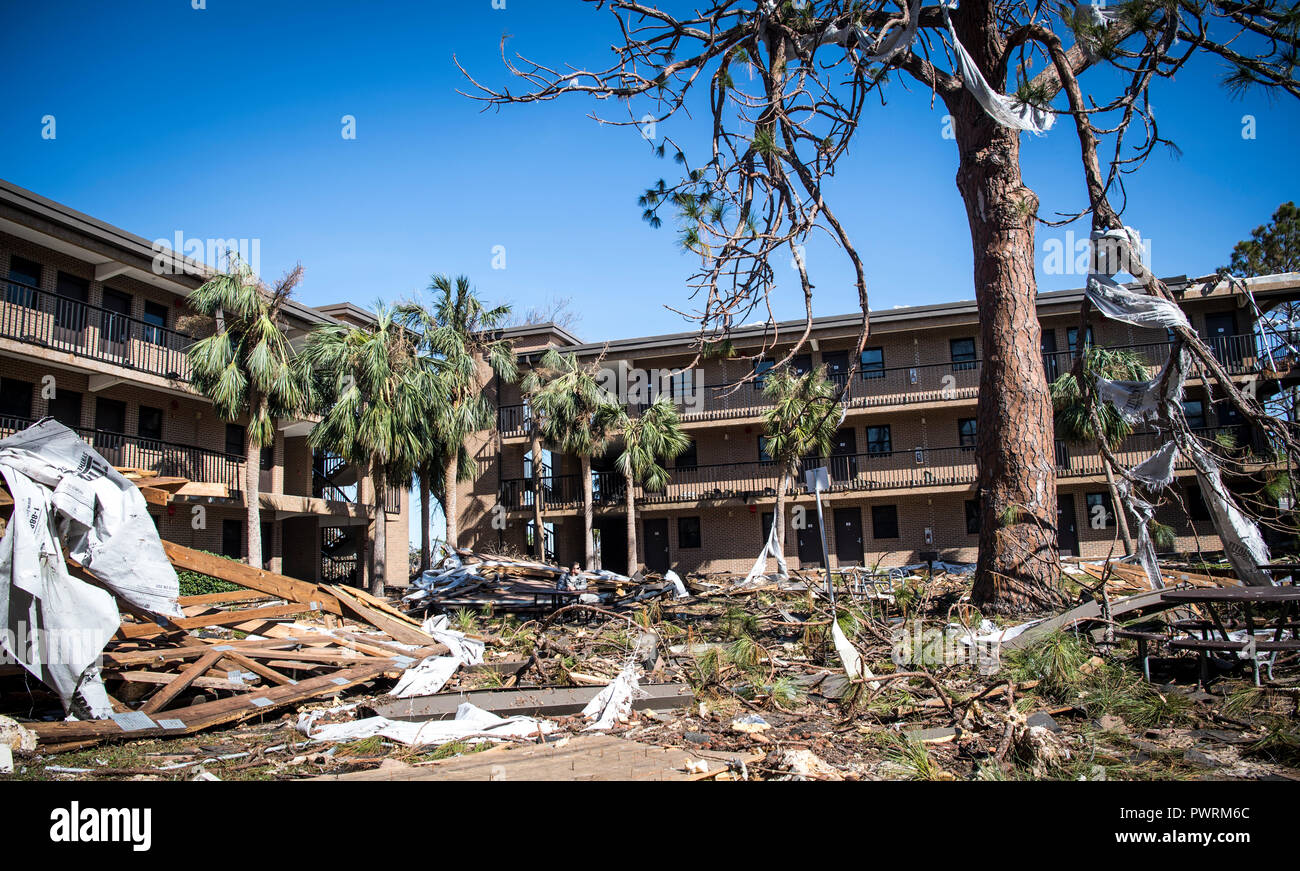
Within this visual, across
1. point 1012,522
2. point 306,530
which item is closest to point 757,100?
point 1012,522

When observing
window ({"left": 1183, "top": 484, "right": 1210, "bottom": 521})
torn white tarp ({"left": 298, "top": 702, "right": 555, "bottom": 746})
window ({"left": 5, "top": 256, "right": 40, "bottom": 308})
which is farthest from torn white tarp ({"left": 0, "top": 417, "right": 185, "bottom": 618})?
window ({"left": 1183, "top": 484, "right": 1210, "bottom": 521})

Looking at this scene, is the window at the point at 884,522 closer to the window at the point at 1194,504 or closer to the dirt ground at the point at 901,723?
the window at the point at 1194,504

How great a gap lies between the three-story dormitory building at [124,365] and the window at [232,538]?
0.04 m

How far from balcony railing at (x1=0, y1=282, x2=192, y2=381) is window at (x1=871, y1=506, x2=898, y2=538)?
911 inches

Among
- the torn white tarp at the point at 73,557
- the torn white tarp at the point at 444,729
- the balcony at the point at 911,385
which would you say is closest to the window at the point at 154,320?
the balcony at the point at 911,385

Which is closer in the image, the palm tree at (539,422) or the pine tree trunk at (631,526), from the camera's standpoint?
the palm tree at (539,422)

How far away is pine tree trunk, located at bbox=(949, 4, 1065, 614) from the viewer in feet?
29.3

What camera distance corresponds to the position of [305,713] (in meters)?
7.16

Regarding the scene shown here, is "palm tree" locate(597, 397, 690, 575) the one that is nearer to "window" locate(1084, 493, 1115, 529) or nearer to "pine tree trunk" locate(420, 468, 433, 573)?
"pine tree trunk" locate(420, 468, 433, 573)

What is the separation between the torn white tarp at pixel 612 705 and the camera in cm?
627

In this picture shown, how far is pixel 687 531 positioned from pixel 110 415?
19.4 metres

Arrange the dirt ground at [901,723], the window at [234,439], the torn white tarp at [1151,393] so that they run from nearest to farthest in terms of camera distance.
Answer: the dirt ground at [901,723] → the torn white tarp at [1151,393] → the window at [234,439]

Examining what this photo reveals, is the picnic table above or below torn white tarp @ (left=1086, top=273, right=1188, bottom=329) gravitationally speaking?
below
